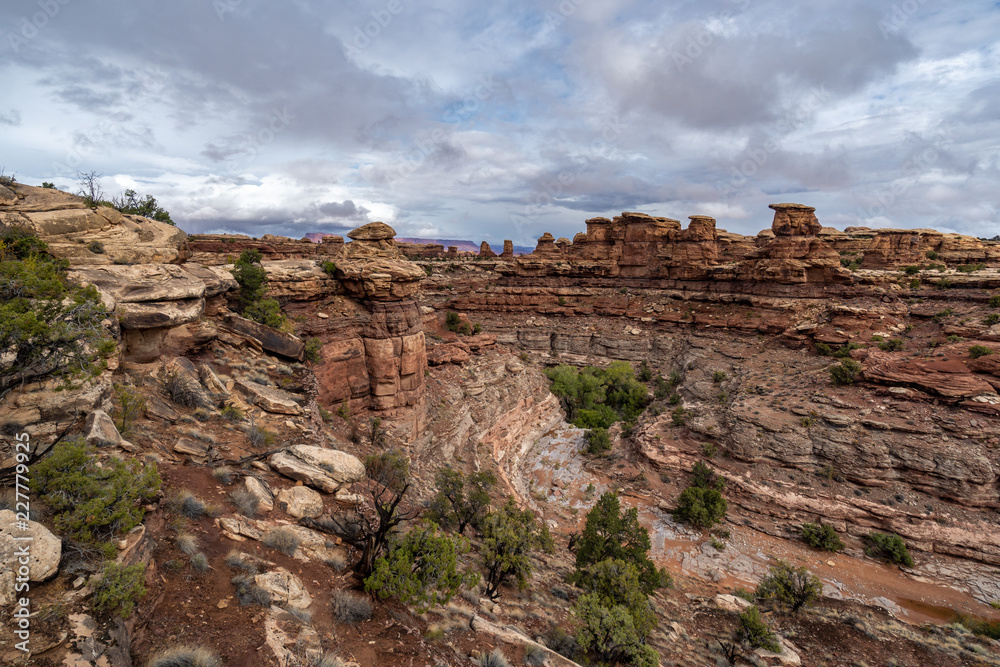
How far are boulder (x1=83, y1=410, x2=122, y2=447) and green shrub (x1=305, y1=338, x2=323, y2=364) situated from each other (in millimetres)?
9069

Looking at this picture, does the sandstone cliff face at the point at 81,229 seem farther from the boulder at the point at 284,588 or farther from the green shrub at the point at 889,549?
the green shrub at the point at 889,549

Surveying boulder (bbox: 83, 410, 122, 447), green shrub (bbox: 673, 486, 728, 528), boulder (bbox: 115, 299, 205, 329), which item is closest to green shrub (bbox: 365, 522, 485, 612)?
boulder (bbox: 83, 410, 122, 447)

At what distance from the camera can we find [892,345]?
2441 cm

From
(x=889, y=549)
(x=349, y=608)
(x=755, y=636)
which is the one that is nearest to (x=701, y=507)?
(x=889, y=549)

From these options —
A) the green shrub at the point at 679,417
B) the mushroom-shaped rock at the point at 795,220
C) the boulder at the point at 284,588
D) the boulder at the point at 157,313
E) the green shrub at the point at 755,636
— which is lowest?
the green shrub at the point at 755,636

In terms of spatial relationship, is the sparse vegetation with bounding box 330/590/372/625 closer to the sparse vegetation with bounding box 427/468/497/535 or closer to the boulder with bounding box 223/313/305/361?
the sparse vegetation with bounding box 427/468/497/535

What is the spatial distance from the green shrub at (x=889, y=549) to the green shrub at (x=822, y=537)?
1085mm

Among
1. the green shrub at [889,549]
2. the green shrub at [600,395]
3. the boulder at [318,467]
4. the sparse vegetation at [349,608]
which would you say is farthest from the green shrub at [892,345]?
the sparse vegetation at [349,608]

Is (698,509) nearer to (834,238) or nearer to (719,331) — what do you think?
(719,331)

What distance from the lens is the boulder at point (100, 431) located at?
22.5 ft

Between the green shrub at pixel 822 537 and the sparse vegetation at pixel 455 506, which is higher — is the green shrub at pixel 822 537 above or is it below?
below

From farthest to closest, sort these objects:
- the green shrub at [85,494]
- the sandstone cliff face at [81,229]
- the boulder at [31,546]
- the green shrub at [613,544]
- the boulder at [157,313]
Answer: the green shrub at [613,544], the sandstone cliff face at [81,229], the boulder at [157,313], the green shrub at [85,494], the boulder at [31,546]

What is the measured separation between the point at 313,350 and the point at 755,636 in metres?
17.5

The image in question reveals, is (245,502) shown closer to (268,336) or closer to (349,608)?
(349,608)
